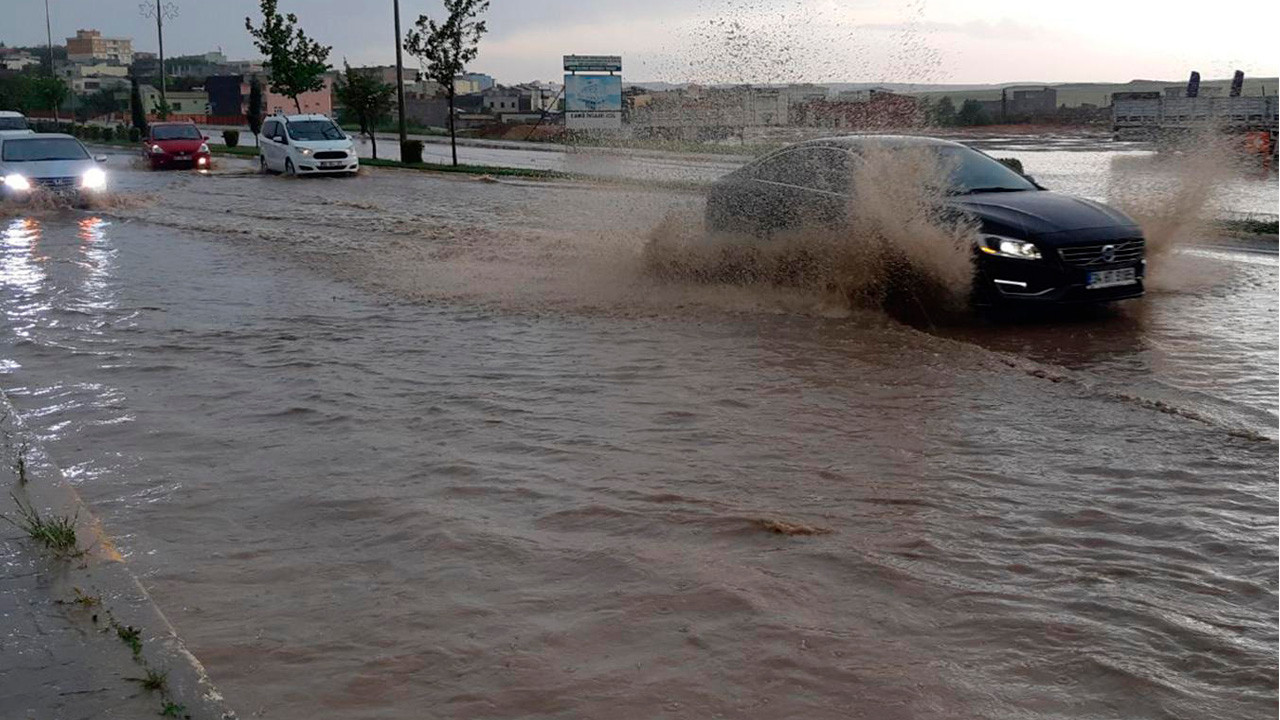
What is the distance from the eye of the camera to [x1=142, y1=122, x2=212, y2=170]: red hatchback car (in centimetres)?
3588

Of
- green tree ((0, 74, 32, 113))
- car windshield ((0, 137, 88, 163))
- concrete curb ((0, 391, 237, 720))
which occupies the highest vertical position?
green tree ((0, 74, 32, 113))

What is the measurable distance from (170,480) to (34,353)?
163 inches

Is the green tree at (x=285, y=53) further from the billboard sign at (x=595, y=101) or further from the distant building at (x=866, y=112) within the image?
the distant building at (x=866, y=112)

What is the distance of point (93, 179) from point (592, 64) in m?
18.7

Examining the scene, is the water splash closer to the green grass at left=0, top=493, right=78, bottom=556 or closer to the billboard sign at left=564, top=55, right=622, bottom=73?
the green grass at left=0, top=493, right=78, bottom=556

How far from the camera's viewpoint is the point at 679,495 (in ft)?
18.7

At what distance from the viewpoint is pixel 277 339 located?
31.8ft

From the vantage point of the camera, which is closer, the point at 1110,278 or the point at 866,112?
the point at 1110,278

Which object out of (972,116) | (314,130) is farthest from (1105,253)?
(972,116)

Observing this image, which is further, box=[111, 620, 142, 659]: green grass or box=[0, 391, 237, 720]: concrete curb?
box=[111, 620, 142, 659]: green grass

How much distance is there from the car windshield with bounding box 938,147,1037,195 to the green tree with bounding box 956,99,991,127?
55.0 meters

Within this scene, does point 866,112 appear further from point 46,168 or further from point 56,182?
point 46,168

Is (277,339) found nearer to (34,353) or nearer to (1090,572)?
(34,353)

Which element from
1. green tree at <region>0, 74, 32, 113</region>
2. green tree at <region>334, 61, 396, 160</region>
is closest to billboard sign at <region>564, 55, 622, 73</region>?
green tree at <region>334, 61, 396, 160</region>
